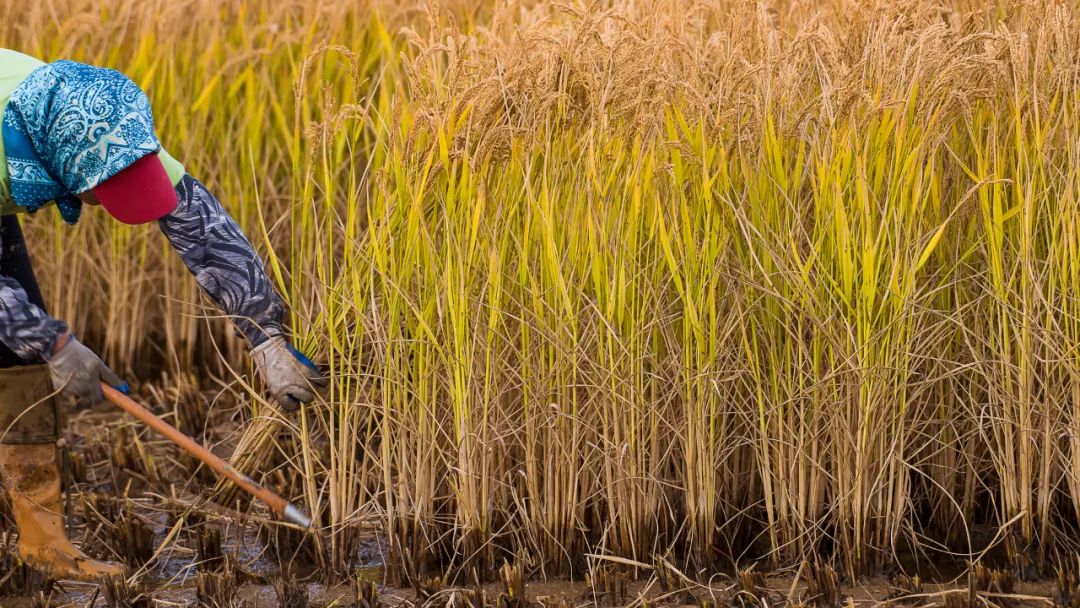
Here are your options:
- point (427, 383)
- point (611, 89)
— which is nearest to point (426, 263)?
point (427, 383)

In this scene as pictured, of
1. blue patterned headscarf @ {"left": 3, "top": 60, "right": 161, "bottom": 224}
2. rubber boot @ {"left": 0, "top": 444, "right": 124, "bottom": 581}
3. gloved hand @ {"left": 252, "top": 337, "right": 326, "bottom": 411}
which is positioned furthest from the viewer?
rubber boot @ {"left": 0, "top": 444, "right": 124, "bottom": 581}

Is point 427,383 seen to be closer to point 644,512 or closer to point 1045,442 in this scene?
point 644,512

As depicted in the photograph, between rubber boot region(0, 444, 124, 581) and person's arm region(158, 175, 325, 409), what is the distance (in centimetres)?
64

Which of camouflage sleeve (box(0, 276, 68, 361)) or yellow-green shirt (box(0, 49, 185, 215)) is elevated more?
yellow-green shirt (box(0, 49, 185, 215))

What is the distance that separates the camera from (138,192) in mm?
2793

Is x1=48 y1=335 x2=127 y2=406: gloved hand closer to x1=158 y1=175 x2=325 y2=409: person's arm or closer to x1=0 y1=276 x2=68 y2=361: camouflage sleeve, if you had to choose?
x1=0 y1=276 x2=68 y2=361: camouflage sleeve

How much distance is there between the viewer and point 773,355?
2908 millimetres

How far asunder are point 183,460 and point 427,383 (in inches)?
51.2

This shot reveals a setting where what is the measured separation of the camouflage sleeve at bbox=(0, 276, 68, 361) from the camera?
109 inches

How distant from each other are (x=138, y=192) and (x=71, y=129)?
0.63ft

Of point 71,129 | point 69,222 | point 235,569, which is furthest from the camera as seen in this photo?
point 235,569

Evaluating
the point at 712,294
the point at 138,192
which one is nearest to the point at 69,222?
the point at 138,192

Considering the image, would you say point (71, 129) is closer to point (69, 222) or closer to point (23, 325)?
point (69, 222)

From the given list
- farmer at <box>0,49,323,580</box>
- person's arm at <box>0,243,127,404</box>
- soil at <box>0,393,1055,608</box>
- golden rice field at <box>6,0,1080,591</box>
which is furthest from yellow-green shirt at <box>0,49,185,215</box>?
soil at <box>0,393,1055,608</box>
